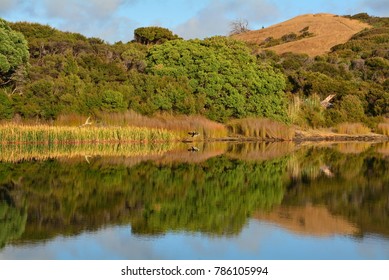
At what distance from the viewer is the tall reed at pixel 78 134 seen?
89.8 ft

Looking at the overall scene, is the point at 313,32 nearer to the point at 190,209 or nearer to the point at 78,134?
the point at 78,134

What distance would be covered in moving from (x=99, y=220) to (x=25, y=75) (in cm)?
3114

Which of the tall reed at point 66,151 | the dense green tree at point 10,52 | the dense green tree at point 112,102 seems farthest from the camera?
the dense green tree at point 10,52

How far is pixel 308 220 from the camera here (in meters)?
11.0

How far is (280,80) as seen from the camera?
140 feet

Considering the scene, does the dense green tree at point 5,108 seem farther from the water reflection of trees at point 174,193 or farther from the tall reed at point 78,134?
the water reflection of trees at point 174,193

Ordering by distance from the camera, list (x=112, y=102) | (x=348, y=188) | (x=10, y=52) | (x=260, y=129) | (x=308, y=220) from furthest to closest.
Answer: (x=10, y=52)
(x=260, y=129)
(x=112, y=102)
(x=348, y=188)
(x=308, y=220)

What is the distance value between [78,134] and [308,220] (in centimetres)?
1970

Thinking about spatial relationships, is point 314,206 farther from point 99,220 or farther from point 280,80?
point 280,80

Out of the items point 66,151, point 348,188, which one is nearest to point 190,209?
point 348,188

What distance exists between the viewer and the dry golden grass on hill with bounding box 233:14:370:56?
8738 cm

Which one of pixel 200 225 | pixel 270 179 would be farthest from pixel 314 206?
pixel 270 179

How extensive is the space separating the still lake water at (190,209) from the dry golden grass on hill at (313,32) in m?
68.1

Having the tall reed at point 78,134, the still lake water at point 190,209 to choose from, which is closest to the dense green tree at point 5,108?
the tall reed at point 78,134
